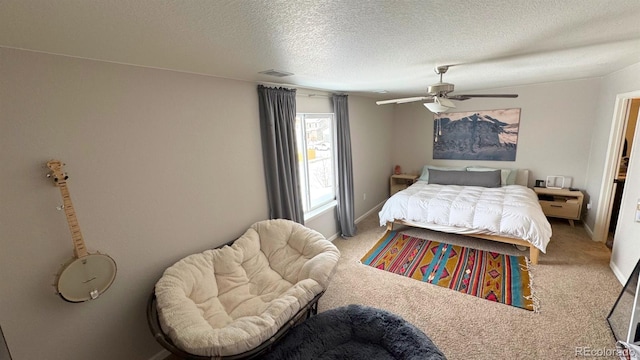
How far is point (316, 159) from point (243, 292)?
6.92 feet

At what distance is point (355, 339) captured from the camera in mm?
1917

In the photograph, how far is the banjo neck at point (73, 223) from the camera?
4.93 feet

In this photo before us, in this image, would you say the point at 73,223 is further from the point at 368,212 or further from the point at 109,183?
the point at 368,212

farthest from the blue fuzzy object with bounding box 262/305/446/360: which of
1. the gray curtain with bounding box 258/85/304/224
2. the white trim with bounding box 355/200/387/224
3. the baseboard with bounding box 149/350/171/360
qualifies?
the white trim with bounding box 355/200/387/224

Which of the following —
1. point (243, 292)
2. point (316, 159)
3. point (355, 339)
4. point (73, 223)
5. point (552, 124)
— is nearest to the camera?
point (73, 223)

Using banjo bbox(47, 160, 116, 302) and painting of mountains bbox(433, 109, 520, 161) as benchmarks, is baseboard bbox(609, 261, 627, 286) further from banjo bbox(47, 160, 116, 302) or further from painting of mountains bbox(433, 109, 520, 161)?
banjo bbox(47, 160, 116, 302)

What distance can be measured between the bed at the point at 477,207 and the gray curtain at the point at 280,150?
65.6 inches

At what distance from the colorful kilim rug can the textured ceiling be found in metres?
2.12

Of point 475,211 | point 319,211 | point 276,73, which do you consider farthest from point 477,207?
point 276,73

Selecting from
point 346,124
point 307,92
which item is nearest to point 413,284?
point 346,124

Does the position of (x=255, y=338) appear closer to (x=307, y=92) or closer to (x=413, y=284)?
(x=413, y=284)

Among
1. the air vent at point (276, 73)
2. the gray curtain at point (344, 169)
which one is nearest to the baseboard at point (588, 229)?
the gray curtain at point (344, 169)

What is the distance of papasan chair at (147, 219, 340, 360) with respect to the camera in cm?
152

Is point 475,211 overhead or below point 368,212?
overhead
